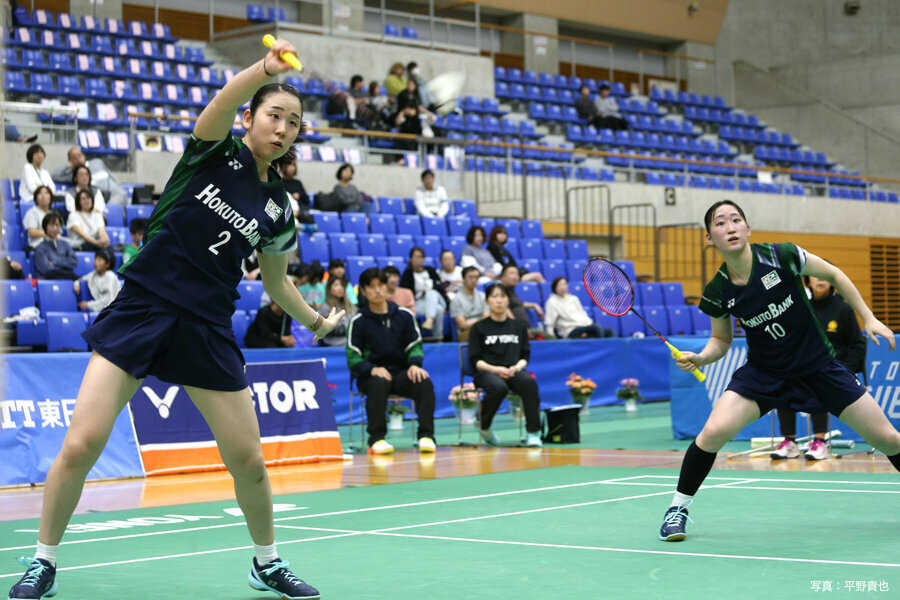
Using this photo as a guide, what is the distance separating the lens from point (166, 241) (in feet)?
14.2

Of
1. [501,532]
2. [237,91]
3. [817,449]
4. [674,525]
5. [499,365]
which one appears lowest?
[817,449]

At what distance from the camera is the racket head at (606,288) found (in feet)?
25.7

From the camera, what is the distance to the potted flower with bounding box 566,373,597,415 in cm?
1505

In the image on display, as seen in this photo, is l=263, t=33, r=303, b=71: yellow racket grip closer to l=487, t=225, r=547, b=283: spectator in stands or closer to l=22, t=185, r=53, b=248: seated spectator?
l=22, t=185, r=53, b=248: seated spectator

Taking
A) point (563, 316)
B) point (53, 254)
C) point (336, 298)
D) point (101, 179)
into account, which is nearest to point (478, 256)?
point (563, 316)

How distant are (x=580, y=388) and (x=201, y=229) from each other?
11.1 metres

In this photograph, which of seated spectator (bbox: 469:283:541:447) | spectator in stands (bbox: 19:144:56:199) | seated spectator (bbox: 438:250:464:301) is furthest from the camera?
seated spectator (bbox: 438:250:464:301)

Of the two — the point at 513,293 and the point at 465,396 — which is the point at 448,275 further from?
the point at 465,396

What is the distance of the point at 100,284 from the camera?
42.4 feet

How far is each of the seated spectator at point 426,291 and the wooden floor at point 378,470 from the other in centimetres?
400

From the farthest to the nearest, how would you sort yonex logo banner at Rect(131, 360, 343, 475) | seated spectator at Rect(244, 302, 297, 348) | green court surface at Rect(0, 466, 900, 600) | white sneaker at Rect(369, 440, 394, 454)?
seated spectator at Rect(244, 302, 297, 348) < white sneaker at Rect(369, 440, 394, 454) < yonex logo banner at Rect(131, 360, 343, 475) < green court surface at Rect(0, 466, 900, 600)

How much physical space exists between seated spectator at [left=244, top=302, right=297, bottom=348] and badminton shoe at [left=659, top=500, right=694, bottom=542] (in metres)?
7.72

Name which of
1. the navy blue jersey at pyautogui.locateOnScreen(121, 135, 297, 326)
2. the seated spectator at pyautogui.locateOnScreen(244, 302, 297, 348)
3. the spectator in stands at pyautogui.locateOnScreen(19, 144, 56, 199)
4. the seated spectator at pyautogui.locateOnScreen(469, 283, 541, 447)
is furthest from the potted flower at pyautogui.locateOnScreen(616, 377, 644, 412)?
the navy blue jersey at pyautogui.locateOnScreen(121, 135, 297, 326)

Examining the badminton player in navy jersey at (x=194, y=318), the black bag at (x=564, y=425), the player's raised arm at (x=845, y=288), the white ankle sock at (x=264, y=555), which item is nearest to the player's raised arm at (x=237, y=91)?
the badminton player in navy jersey at (x=194, y=318)
